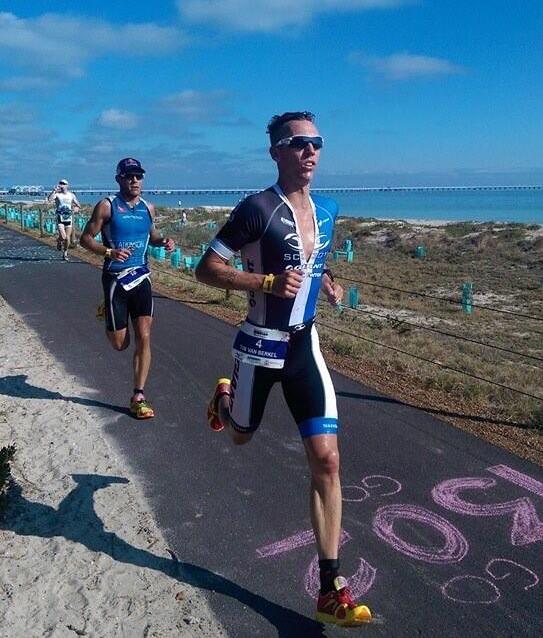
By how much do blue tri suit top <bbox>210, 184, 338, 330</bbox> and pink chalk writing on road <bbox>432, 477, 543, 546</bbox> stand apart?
190 cm

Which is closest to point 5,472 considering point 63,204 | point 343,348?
point 343,348

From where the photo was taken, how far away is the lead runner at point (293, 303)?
10.6ft

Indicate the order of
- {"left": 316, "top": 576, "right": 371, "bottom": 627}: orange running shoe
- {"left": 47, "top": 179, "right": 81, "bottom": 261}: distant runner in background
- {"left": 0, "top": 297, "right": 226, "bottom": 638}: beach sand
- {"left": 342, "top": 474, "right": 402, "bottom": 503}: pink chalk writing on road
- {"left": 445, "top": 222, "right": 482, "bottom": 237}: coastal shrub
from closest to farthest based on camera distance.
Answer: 1. {"left": 316, "top": 576, "right": 371, "bottom": 627}: orange running shoe
2. {"left": 0, "top": 297, "right": 226, "bottom": 638}: beach sand
3. {"left": 342, "top": 474, "right": 402, "bottom": 503}: pink chalk writing on road
4. {"left": 47, "top": 179, "right": 81, "bottom": 261}: distant runner in background
5. {"left": 445, "top": 222, "right": 482, "bottom": 237}: coastal shrub

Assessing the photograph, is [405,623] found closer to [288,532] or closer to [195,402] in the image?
[288,532]

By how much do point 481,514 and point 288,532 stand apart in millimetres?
1342

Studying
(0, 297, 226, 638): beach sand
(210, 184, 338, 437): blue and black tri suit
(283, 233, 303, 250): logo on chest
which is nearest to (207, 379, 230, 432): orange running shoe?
(210, 184, 338, 437): blue and black tri suit

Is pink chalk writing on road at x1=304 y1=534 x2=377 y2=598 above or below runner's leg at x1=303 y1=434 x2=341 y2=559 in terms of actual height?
below

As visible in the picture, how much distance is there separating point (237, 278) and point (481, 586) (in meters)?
2.18

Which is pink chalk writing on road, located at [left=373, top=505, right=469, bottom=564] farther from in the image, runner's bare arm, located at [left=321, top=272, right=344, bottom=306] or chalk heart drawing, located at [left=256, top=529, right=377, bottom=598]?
runner's bare arm, located at [left=321, top=272, right=344, bottom=306]

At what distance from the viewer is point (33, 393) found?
22.1 feet

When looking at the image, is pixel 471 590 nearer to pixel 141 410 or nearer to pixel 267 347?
pixel 267 347

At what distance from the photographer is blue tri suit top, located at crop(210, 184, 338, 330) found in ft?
10.7

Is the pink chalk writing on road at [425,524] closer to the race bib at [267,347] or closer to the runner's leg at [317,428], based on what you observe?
the runner's leg at [317,428]

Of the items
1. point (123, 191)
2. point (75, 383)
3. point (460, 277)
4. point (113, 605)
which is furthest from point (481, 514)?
point (460, 277)
